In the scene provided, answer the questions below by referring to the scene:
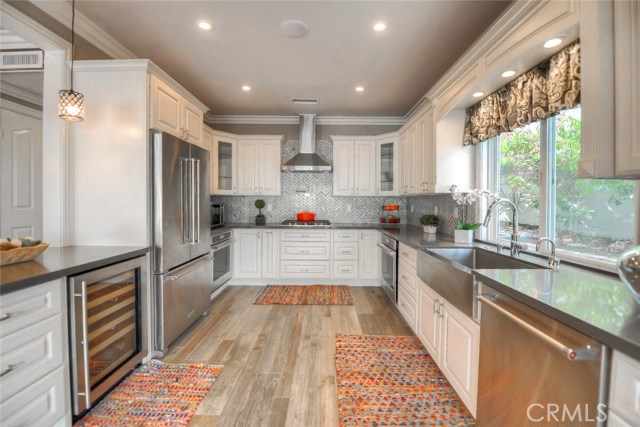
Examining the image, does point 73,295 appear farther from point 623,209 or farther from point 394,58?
point 394,58

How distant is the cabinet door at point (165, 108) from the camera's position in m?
2.30

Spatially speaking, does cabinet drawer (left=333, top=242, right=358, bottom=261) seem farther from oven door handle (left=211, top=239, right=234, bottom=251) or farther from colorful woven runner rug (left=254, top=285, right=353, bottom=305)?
oven door handle (left=211, top=239, right=234, bottom=251)

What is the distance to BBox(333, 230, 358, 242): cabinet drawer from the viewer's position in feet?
14.3

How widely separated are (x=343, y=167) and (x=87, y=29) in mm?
3351

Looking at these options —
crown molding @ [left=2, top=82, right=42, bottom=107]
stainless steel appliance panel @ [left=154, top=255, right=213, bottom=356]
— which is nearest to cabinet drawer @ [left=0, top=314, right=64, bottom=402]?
stainless steel appliance panel @ [left=154, top=255, right=213, bottom=356]

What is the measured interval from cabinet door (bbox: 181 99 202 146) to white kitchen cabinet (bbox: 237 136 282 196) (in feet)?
4.89

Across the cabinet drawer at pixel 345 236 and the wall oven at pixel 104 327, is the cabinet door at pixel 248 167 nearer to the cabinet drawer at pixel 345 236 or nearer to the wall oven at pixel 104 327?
the cabinet drawer at pixel 345 236

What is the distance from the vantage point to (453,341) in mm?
1812

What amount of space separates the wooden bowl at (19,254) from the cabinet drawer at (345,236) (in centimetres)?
327

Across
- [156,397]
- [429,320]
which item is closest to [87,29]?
[156,397]

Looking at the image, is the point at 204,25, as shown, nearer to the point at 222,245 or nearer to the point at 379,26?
the point at 379,26

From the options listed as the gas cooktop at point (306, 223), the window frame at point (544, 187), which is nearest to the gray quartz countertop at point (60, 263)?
the gas cooktop at point (306, 223)

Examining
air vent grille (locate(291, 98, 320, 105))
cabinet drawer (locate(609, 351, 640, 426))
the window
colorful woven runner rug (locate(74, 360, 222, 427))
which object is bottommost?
colorful woven runner rug (locate(74, 360, 222, 427))

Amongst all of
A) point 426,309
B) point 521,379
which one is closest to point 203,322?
point 426,309
